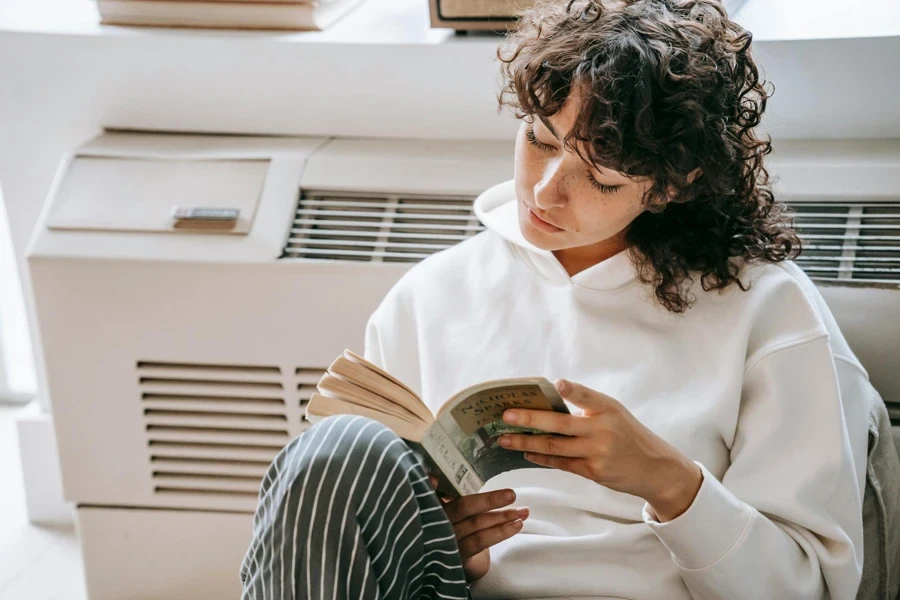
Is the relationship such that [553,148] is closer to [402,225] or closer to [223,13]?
[402,225]

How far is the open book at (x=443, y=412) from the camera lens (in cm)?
95

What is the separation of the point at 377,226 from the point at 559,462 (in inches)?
27.8

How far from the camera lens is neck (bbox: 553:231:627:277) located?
48.6 inches

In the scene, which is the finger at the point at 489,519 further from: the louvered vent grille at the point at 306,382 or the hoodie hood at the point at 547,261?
the louvered vent grille at the point at 306,382

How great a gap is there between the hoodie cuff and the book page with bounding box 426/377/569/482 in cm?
18

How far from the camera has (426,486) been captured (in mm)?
1015

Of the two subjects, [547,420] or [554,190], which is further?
[554,190]

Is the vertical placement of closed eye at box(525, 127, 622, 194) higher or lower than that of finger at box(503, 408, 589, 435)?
higher

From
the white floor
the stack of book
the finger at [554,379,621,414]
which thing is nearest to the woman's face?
the finger at [554,379,621,414]

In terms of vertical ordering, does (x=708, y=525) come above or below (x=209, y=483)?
above

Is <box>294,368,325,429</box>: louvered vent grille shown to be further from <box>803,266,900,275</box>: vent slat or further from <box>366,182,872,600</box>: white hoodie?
<box>803,266,900,275</box>: vent slat

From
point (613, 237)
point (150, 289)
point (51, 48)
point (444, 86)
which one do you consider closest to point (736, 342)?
point (613, 237)

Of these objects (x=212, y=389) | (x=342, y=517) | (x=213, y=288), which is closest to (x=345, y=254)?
(x=213, y=288)

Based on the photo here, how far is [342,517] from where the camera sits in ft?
3.19
